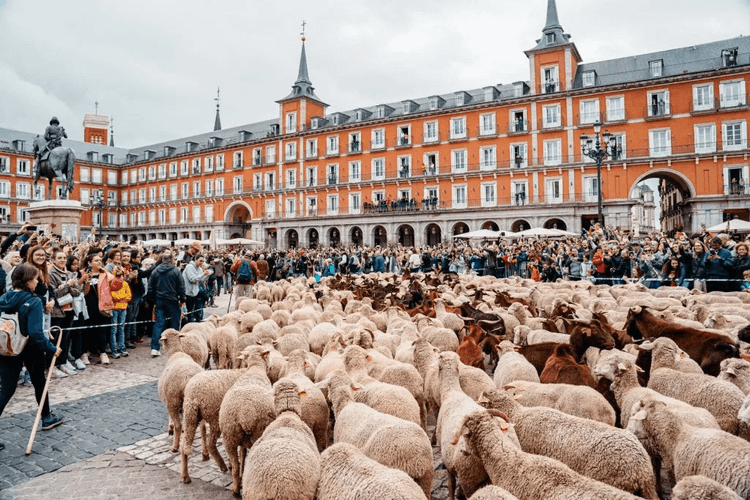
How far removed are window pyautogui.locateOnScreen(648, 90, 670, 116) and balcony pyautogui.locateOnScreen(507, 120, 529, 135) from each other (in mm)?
10195

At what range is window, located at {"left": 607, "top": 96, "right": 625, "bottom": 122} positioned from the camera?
135 ft

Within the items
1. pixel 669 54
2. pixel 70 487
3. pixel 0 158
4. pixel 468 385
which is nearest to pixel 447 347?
pixel 468 385

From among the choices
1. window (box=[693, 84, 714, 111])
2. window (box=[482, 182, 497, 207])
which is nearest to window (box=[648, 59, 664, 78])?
window (box=[693, 84, 714, 111])

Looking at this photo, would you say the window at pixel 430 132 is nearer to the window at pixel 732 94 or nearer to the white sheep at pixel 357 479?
the window at pixel 732 94

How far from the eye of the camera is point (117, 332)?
1088cm

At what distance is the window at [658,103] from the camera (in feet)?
130

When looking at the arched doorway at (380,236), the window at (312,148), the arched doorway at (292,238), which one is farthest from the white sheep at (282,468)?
the arched doorway at (292,238)

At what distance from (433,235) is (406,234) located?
11.2ft

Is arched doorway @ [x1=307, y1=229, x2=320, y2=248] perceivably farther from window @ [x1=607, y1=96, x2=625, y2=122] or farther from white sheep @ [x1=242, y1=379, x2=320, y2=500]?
white sheep @ [x1=242, y1=379, x2=320, y2=500]

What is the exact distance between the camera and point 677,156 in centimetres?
3872

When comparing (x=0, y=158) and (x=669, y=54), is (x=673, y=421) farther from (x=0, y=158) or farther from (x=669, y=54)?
(x=0, y=158)

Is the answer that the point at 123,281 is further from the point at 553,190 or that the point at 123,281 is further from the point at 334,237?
the point at 334,237

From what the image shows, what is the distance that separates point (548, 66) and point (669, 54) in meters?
10.9

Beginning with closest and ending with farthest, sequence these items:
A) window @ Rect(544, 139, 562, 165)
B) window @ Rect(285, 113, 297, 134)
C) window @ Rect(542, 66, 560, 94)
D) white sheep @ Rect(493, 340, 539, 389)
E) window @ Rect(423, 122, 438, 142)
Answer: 1. white sheep @ Rect(493, 340, 539, 389)
2. window @ Rect(544, 139, 562, 165)
3. window @ Rect(542, 66, 560, 94)
4. window @ Rect(423, 122, 438, 142)
5. window @ Rect(285, 113, 297, 134)
